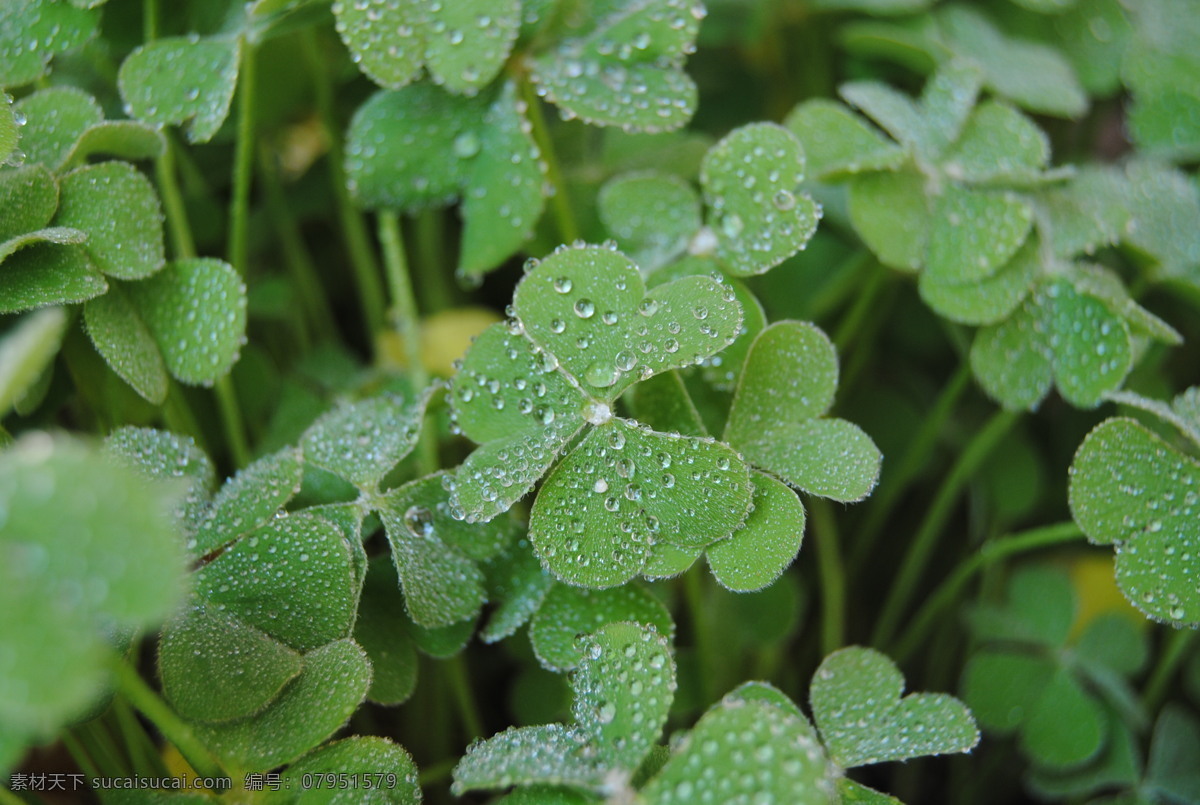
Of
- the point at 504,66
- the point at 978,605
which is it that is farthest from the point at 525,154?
the point at 978,605

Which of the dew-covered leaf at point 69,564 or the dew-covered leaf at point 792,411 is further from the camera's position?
the dew-covered leaf at point 792,411

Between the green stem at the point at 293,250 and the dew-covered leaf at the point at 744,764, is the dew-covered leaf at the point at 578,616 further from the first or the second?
the green stem at the point at 293,250

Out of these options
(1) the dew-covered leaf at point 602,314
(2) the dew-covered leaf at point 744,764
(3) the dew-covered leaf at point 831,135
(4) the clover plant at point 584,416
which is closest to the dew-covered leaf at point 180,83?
(4) the clover plant at point 584,416

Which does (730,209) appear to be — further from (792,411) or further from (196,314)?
(196,314)

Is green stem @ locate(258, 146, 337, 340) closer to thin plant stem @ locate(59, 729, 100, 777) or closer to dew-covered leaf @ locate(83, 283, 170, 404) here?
dew-covered leaf @ locate(83, 283, 170, 404)

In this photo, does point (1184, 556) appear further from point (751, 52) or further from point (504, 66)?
point (751, 52)

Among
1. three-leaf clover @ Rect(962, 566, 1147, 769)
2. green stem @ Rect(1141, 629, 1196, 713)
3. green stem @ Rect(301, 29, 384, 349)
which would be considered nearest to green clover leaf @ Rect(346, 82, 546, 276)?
green stem @ Rect(301, 29, 384, 349)
